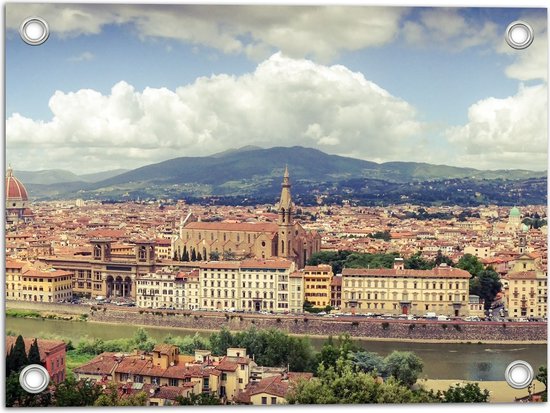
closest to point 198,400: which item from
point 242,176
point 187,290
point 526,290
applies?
point 242,176

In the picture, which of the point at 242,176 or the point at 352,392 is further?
the point at 242,176

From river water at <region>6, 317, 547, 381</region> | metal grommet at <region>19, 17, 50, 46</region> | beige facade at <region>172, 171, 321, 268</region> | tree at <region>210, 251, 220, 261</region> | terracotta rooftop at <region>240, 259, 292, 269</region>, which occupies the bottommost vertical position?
river water at <region>6, 317, 547, 381</region>

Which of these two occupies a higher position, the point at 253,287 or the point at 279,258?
the point at 279,258

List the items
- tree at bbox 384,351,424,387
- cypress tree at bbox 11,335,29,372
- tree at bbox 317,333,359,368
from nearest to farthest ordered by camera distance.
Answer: cypress tree at bbox 11,335,29,372 → tree at bbox 384,351,424,387 → tree at bbox 317,333,359,368

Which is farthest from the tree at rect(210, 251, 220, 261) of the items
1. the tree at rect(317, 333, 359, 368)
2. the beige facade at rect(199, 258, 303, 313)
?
the tree at rect(317, 333, 359, 368)

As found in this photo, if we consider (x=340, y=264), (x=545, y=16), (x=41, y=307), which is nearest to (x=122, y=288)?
(x=41, y=307)

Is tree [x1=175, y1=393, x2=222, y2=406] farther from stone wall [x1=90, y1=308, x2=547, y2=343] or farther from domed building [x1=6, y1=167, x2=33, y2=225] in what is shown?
stone wall [x1=90, y1=308, x2=547, y2=343]

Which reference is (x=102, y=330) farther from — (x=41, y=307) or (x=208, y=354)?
(x=208, y=354)

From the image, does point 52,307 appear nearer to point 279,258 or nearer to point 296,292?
point 279,258
